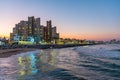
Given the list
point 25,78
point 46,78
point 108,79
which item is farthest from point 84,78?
point 25,78

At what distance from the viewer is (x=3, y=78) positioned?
1950cm

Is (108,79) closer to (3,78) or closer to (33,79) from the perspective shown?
(33,79)

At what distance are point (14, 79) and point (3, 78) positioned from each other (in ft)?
3.65

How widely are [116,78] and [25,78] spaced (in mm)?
7791

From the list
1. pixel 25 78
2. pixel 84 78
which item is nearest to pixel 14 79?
pixel 25 78

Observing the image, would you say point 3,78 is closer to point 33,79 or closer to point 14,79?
point 14,79

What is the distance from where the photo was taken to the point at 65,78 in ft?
65.8

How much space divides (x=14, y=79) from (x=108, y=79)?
7776mm

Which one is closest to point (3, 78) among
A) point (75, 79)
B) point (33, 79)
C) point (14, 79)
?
point (14, 79)

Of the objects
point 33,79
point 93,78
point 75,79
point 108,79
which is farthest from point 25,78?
point 108,79

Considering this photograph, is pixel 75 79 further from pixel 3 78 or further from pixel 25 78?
pixel 3 78

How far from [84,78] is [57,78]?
234cm

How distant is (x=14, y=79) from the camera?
19.0m

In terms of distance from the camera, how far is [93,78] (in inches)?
772
